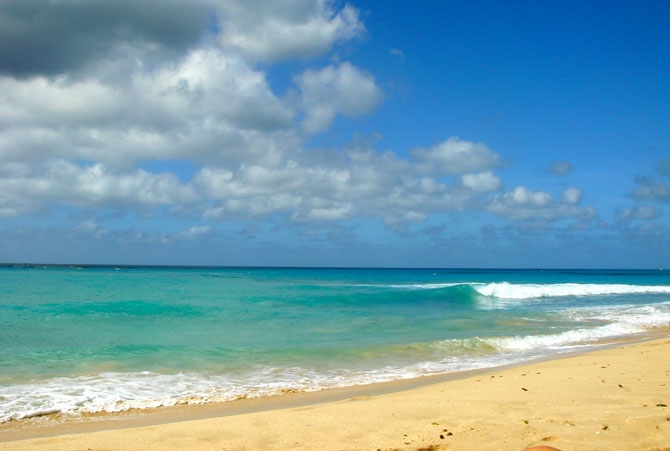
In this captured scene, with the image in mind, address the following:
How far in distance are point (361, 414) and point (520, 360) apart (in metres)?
6.86

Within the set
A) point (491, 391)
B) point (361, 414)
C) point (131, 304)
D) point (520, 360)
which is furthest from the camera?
point (131, 304)

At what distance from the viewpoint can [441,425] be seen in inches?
222

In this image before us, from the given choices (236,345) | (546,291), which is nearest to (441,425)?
(236,345)

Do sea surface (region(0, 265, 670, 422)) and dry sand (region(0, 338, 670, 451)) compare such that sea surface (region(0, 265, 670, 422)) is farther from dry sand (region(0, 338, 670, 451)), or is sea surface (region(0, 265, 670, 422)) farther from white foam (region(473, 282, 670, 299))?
white foam (region(473, 282, 670, 299))

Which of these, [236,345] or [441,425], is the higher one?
[441,425]

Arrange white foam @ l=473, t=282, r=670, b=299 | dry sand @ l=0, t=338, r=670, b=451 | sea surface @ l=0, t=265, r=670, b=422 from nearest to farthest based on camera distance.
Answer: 1. dry sand @ l=0, t=338, r=670, b=451
2. sea surface @ l=0, t=265, r=670, b=422
3. white foam @ l=473, t=282, r=670, b=299

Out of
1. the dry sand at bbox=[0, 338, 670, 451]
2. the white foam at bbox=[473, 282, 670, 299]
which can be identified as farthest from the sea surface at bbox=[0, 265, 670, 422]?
the white foam at bbox=[473, 282, 670, 299]

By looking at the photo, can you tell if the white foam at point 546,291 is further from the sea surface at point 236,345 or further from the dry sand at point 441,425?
the dry sand at point 441,425

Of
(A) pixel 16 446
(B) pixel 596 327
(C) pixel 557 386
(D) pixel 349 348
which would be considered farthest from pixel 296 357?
(B) pixel 596 327

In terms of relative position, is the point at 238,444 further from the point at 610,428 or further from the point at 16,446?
the point at 610,428

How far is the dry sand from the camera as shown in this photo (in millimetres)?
5020

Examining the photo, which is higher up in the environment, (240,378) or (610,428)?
(610,428)

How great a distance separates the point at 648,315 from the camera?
22.1m

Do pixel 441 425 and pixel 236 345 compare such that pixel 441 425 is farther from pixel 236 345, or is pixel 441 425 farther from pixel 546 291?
pixel 546 291
